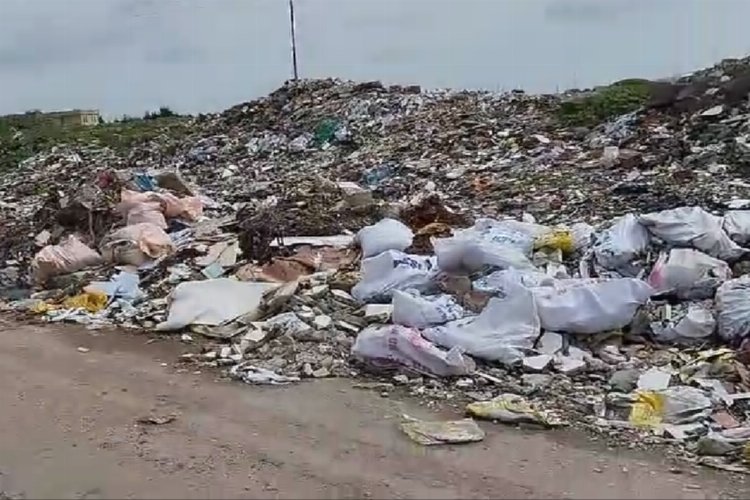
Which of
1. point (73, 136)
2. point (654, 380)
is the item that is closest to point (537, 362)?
point (654, 380)

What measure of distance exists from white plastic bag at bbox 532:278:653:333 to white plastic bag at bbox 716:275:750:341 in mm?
395

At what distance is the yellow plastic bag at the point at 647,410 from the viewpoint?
402 centimetres

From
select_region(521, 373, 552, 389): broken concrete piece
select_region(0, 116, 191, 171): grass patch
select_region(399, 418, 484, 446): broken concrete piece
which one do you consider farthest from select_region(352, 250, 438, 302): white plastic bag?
select_region(0, 116, 191, 171): grass patch

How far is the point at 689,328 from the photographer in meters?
4.91

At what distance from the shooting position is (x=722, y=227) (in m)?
5.75

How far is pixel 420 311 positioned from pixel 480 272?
29.5 inches

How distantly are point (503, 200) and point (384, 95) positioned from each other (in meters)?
7.91

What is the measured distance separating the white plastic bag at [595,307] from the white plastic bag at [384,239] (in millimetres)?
1740

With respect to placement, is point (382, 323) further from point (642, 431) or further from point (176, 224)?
point (176, 224)

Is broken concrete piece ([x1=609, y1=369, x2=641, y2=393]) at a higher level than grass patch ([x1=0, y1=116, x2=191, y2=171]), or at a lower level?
lower

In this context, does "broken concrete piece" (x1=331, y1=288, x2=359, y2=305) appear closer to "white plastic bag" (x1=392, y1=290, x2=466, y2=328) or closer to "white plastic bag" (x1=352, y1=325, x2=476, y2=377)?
"white plastic bag" (x1=392, y1=290, x2=466, y2=328)

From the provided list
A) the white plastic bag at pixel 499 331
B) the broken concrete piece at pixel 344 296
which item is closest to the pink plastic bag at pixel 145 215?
the broken concrete piece at pixel 344 296

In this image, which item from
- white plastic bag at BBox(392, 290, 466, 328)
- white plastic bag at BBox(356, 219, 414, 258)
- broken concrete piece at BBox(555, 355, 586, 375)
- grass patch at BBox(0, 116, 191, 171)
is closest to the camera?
broken concrete piece at BBox(555, 355, 586, 375)

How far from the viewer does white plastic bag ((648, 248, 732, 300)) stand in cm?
523
